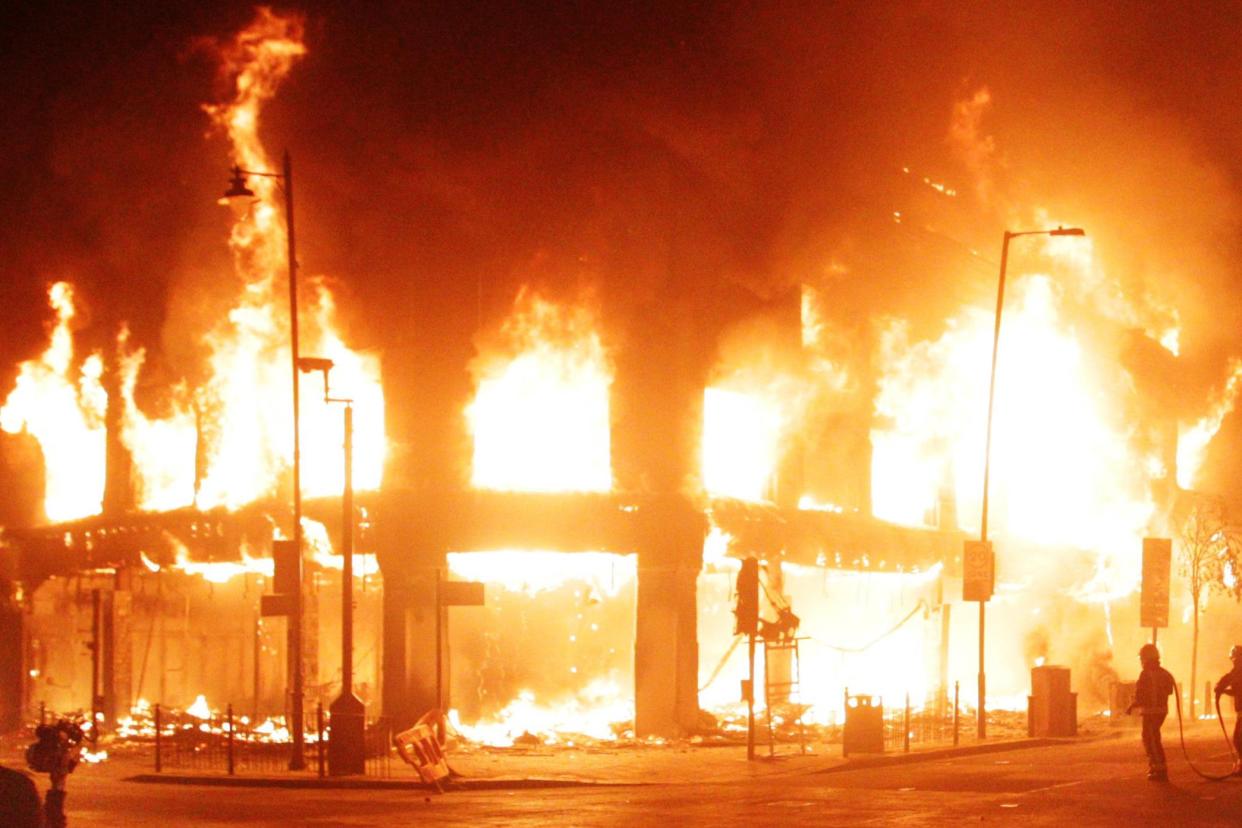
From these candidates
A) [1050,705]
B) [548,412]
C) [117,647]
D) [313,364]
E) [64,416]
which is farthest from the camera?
[64,416]

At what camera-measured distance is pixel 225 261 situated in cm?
3497

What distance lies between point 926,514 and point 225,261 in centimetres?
1857

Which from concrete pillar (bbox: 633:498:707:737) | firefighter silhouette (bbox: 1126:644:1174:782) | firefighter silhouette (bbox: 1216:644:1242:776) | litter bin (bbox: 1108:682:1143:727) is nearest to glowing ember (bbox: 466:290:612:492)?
concrete pillar (bbox: 633:498:707:737)

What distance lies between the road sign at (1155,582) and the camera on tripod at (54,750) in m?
20.4

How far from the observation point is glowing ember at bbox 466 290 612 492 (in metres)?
32.2

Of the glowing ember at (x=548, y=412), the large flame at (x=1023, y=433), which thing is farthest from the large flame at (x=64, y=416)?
the large flame at (x=1023, y=433)

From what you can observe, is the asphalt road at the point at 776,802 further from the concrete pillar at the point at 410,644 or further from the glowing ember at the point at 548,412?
the glowing ember at the point at 548,412

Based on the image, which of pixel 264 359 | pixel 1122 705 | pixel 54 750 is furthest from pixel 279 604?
pixel 1122 705

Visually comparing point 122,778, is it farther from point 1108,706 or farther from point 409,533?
point 1108,706

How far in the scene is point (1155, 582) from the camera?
29.0 meters

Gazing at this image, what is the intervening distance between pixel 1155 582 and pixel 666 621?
8.56 metres

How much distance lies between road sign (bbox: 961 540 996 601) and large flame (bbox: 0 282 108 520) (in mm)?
19561

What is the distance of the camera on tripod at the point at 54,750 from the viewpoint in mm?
12398

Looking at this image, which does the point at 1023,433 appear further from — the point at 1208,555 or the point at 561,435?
the point at 561,435
